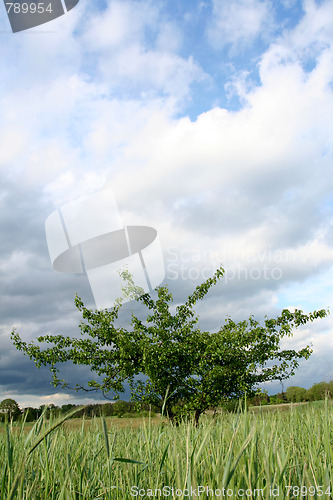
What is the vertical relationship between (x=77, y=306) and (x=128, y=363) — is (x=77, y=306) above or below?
above

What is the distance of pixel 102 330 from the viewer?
10633mm

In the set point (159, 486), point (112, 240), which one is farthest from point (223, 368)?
point (159, 486)

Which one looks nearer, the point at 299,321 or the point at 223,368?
the point at 223,368

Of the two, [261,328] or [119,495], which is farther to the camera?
[261,328]

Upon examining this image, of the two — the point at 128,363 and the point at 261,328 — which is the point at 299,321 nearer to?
the point at 261,328

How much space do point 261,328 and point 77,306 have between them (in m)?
5.39

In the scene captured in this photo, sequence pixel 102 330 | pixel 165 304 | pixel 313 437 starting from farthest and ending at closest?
1. pixel 165 304
2. pixel 102 330
3. pixel 313 437

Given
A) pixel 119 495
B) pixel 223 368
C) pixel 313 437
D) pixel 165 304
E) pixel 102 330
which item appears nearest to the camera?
pixel 119 495

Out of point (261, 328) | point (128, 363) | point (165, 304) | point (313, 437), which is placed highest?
point (165, 304)

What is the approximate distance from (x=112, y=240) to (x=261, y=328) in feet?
15.6

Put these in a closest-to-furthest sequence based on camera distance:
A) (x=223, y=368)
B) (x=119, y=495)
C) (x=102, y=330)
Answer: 1. (x=119, y=495)
2. (x=223, y=368)
3. (x=102, y=330)

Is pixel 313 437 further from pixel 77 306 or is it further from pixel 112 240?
pixel 77 306

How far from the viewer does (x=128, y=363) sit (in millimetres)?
10375

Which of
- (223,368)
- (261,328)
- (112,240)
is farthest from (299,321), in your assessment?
(112,240)
